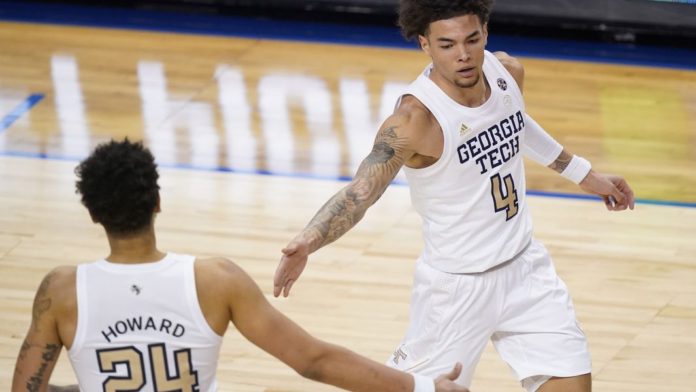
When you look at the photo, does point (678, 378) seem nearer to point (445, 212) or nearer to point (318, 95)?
point (445, 212)

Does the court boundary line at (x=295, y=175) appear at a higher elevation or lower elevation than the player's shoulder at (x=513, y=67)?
lower

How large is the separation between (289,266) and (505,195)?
3.23 ft

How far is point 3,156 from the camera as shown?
813 cm

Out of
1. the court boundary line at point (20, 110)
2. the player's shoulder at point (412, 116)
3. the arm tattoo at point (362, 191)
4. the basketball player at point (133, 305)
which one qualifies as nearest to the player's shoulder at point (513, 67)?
the player's shoulder at point (412, 116)

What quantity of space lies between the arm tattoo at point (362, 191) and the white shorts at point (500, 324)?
47 cm

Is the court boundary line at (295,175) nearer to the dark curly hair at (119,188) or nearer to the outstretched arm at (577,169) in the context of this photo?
the outstretched arm at (577,169)

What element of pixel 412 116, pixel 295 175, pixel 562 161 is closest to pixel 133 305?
pixel 412 116

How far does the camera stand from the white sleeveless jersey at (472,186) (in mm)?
4336

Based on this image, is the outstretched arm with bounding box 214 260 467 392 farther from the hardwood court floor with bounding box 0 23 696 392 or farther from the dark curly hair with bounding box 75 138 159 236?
the hardwood court floor with bounding box 0 23 696 392

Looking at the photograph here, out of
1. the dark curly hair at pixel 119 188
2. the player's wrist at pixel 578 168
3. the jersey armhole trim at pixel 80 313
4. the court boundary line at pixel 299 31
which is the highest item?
the court boundary line at pixel 299 31

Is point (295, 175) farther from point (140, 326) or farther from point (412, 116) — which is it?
point (140, 326)

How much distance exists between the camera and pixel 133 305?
126 inches

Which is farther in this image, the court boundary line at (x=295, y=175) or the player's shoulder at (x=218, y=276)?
the court boundary line at (x=295, y=175)

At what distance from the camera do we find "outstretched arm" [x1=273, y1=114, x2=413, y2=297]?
377 cm
